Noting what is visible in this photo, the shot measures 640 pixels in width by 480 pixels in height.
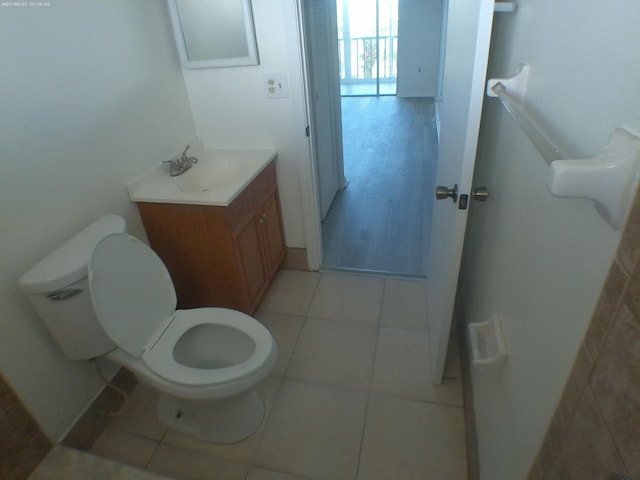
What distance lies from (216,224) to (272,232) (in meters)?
0.56

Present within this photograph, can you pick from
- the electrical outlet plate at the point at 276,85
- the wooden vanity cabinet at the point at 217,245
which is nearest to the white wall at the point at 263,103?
the electrical outlet plate at the point at 276,85

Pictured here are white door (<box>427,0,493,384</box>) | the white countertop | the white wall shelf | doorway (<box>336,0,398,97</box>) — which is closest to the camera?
the white wall shelf

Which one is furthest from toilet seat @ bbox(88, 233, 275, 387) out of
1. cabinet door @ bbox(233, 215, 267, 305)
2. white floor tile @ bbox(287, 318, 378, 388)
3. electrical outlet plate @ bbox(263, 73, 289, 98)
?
electrical outlet plate @ bbox(263, 73, 289, 98)

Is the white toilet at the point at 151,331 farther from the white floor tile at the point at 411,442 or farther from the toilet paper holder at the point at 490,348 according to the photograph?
the toilet paper holder at the point at 490,348

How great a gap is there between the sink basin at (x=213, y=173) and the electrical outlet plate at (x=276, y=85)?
0.39m

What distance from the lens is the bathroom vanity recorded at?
5.62 feet

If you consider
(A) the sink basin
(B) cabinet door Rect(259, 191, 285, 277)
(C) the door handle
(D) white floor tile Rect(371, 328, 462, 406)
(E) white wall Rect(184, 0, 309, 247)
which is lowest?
(D) white floor tile Rect(371, 328, 462, 406)

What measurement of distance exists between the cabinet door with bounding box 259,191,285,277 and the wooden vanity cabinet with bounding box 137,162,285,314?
11 millimetres

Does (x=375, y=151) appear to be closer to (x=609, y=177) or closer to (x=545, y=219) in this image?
(x=545, y=219)

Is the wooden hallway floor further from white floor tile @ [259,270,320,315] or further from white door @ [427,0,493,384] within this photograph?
white door @ [427,0,493,384]

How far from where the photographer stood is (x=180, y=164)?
195cm

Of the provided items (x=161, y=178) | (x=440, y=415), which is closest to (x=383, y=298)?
(x=440, y=415)

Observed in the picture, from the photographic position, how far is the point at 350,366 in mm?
1840

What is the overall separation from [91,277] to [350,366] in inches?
46.4
